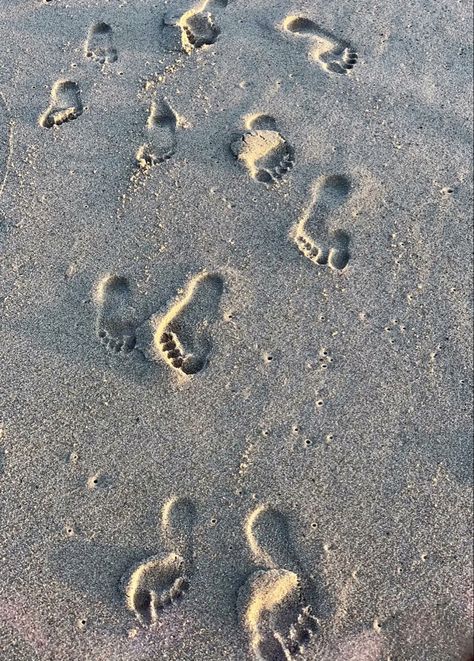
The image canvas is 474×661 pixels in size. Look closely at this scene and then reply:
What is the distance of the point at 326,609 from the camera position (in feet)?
9.16

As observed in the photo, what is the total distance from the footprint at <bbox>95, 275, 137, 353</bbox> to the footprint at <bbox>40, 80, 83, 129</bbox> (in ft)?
3.68

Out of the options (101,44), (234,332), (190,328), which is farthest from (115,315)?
(101,44)

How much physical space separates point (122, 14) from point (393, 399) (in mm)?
2974

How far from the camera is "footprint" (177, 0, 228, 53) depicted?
4.15 meters

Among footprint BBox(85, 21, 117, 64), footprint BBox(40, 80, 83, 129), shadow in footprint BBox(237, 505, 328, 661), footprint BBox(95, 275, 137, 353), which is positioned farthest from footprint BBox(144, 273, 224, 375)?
footprint BBox(85, 21, 117, 64)

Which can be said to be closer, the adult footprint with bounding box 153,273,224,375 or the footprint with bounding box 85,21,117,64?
the adult footprint with bounding box 153,273,224,375

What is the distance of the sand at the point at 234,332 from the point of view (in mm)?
2809

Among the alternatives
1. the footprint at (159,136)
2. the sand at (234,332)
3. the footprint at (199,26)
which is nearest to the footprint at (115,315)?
the sand at (234,332)

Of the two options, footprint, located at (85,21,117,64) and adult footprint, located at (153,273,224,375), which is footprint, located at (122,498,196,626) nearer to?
adult footprint, located at (153,273,224,375)

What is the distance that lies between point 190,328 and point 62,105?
167 centimetres

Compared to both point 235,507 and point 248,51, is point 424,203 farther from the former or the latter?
point 235,507

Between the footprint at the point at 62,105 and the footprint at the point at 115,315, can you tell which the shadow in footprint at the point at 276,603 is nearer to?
the footprint at the point at 115,315

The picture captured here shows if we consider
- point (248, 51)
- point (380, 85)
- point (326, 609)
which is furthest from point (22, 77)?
point (326, 609)

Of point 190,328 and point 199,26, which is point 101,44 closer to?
point 199,26
